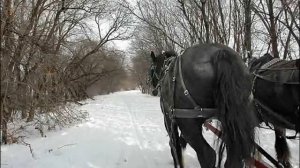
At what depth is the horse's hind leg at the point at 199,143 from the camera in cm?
455

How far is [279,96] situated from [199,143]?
127 cm

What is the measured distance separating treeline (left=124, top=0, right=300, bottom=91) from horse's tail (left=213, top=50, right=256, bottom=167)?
16.1 feet

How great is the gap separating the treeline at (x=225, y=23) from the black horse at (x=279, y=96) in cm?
371

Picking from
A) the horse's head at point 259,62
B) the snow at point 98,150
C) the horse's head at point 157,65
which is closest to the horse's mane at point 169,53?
the horse's head at point 157,65

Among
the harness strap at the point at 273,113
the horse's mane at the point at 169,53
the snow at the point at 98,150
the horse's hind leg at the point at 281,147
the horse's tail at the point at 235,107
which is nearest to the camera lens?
the horse's tail at the point at 235,107

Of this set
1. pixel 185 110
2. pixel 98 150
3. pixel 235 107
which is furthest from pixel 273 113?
pixel 98 150

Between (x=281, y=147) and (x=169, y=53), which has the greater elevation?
(x=169, y=53)

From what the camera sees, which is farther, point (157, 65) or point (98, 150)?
point (98, 150)

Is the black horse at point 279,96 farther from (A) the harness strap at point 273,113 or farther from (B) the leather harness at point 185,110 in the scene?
(B) the leather harness at point 185,110

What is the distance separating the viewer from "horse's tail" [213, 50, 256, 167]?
4285 millimetres

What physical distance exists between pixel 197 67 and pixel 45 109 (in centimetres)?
475

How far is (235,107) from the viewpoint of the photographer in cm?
431

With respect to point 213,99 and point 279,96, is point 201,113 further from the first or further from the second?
point 279,96

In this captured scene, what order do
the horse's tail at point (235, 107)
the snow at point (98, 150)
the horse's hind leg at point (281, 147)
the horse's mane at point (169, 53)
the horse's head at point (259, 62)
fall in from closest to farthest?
the horse's tail at point (235, 107)
the horse's hind leg at point (281, 147)
the horse's head at point (259, 62)
the horse's mane at point (169, 53)
the snow at point (98, 150)
